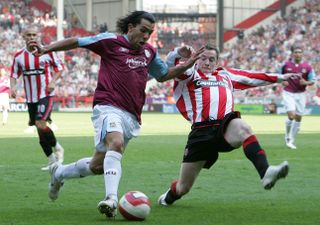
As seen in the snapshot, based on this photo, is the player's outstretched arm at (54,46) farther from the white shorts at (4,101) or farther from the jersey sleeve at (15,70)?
the white shorts at (4,101)

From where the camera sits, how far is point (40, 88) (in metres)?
14.3

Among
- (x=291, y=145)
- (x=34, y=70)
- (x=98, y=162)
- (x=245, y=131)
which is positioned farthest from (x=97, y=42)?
(x=291, y=145)

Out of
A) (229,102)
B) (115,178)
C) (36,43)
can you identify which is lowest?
(115,178)

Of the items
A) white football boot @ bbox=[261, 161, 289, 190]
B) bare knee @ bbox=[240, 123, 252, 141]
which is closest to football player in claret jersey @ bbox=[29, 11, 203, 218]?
bare knee @ bbox=[240, 123, 252, 141]

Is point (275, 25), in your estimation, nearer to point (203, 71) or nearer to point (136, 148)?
point (136, 148)

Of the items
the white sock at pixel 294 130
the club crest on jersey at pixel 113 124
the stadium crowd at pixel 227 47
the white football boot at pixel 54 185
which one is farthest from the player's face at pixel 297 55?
the stadium crowd at pixel 227 47

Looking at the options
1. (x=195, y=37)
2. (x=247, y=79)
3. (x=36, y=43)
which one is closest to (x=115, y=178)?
(x=36, y=43)

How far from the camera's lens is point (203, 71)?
31.7 ft

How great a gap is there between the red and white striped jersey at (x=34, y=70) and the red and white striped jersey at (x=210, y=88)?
5.05 metres

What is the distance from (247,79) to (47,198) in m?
2.75

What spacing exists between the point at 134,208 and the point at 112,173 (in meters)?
0.41

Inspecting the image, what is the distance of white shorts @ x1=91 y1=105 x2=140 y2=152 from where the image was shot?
335 inches

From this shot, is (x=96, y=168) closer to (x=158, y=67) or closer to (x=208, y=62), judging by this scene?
(x=158, y=67)

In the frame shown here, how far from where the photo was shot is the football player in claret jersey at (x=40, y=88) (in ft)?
46.0
